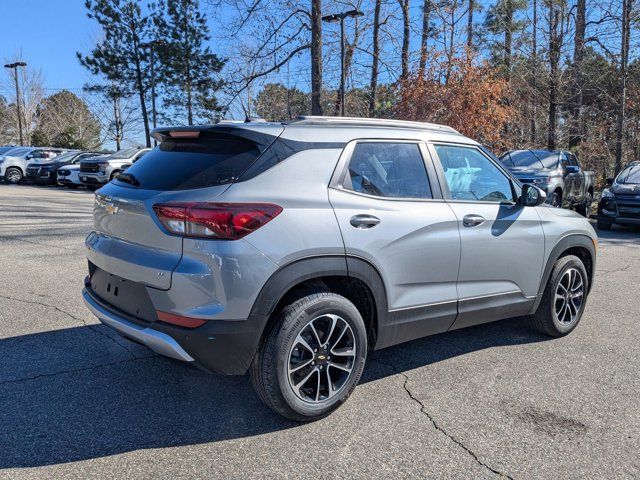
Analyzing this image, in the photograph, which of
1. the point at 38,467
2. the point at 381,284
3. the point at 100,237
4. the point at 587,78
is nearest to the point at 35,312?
the point at 100,237

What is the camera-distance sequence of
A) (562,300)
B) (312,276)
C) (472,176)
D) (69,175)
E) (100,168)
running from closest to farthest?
1. (312,276)
2. (472,176)
3. (562,300)
4. (100,168)
5. (69,175)

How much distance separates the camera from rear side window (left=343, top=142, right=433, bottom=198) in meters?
3.54

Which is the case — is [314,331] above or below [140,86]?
below

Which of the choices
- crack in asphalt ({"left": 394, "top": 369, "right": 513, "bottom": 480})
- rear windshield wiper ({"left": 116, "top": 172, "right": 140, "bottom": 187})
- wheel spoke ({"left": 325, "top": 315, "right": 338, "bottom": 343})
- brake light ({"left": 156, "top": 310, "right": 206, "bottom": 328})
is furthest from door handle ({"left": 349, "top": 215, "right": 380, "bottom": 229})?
A: rear windshield wiper ({"left": 116, "top": 172, "right": 140, "bottom": 187})

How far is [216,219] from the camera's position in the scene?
2.93 meters

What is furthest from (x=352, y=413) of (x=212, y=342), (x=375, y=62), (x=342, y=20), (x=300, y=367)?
(x=375, y=62)

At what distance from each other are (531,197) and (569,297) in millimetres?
1111

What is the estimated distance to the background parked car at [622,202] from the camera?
1203cm

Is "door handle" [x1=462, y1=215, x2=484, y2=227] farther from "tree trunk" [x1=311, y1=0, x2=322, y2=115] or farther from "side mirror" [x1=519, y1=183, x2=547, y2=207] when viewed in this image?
"tree trunk" [x1=311, y1=0, x2=322, y2=115]

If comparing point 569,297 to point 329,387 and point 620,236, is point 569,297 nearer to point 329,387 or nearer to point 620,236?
point 329,387

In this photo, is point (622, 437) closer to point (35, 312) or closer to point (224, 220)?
point (224, 220)

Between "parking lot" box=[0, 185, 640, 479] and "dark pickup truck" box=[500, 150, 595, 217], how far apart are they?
29.1 ft

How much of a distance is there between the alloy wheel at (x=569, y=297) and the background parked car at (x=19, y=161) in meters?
25.3

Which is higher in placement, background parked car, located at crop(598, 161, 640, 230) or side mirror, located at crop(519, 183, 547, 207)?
side mirror, located at crop(519, 183, 547, 207)
